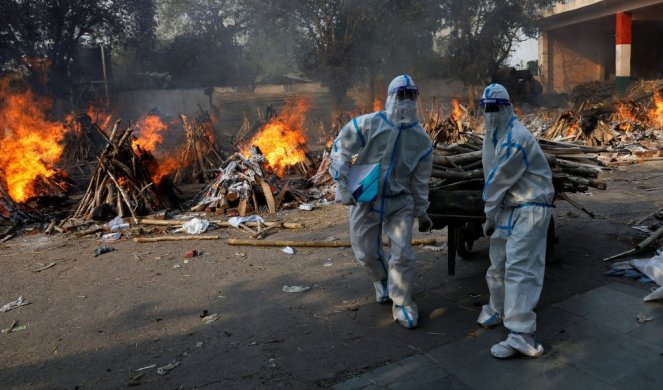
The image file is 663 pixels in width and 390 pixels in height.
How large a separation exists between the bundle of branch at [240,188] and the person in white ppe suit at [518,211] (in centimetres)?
560

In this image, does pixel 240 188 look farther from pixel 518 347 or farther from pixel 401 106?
pixel 518 347

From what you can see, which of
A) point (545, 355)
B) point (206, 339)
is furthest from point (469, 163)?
point (206, 339)

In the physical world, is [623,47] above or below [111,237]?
above

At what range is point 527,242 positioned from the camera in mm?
3676

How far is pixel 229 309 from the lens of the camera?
190 inches

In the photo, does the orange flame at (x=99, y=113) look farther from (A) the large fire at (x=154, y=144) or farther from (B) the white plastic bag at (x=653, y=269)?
(B) the white plastic bag at (x=653, y=269)

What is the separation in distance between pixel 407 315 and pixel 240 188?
18.1 feet

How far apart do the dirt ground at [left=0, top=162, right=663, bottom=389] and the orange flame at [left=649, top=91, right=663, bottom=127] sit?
37.9ft

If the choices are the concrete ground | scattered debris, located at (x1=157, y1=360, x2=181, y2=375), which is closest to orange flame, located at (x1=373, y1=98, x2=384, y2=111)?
the concrete ground

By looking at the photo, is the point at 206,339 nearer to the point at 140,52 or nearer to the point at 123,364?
the point at 123,364

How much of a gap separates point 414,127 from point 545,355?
6.62 feet

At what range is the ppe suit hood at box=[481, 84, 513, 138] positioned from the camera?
383 centimetres

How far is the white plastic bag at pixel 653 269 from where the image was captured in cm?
437

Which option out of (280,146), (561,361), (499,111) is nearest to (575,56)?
(280,146)
